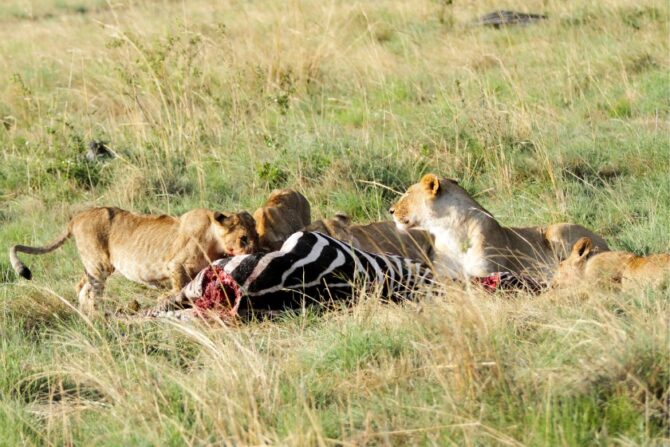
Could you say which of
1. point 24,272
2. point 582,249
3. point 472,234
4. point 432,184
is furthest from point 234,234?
point 582,249

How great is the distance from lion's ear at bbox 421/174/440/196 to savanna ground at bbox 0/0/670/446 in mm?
941

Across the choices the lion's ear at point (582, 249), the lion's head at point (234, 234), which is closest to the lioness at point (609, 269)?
the lion's ear at point (582, 249)

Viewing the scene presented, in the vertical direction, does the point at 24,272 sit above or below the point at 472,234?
above

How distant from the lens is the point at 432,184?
5.95 meters

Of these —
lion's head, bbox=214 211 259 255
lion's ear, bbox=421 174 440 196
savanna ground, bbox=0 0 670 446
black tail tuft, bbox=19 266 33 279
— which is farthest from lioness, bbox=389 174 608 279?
black tail tuft, bbox=19 266 33 279

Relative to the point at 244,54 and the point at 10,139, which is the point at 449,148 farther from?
the point at 10,139

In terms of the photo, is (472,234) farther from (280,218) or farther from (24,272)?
(24,272)

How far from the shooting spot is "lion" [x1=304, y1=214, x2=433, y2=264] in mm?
5941

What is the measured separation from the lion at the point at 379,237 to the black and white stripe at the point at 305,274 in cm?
52

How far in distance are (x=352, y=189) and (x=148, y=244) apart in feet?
6.09

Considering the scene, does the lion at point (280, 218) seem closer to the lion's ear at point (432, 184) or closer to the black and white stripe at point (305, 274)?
the black and white stripe at point (305, 274)

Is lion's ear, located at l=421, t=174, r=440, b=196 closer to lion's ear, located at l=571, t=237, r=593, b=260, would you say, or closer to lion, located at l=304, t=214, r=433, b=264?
lion, located at l=304, t=214, r=433, b=264

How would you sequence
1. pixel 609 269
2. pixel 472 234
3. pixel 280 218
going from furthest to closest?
pixel 280 218
pixel 472 234
pixel 609 269

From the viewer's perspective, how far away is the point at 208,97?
332 inches
